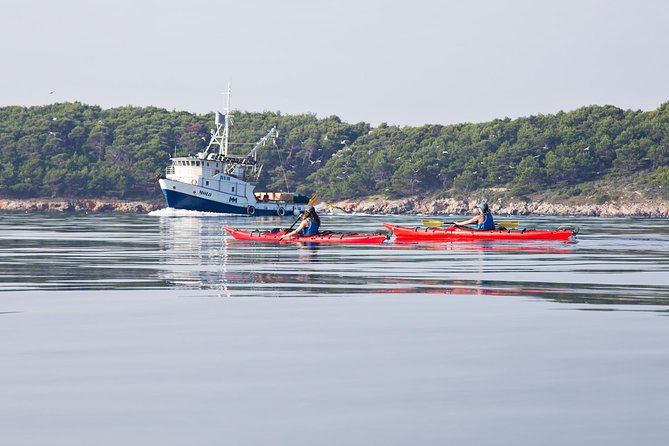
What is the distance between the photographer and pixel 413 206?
191 metres

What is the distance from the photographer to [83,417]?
1218cm

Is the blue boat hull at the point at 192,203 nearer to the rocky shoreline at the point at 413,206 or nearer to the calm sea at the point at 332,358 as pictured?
the rocky shoreline at the point at 413,206

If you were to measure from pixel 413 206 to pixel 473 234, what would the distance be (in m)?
→ 138

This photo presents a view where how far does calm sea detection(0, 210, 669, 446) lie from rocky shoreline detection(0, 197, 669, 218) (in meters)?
148

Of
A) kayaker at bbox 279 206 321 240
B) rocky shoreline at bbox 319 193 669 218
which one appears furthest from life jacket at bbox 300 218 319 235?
rocky shoreline at bbox 319 193 669 218

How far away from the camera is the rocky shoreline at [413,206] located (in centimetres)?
17638

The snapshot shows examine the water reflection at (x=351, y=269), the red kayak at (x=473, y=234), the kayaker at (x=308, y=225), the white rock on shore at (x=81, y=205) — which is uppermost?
the kayaker at (x=308, y=225)

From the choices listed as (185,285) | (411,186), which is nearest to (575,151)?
(411,186)

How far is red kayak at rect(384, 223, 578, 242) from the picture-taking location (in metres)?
51.8

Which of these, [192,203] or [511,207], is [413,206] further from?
[192,203]

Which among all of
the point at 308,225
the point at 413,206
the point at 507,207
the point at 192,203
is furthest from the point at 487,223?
the point at 413,206

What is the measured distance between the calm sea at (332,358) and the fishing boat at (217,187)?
92646 mm

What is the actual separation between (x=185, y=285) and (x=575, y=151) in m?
169

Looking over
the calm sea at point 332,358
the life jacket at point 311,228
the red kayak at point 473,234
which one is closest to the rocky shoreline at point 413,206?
the red kayak at point 473,234
